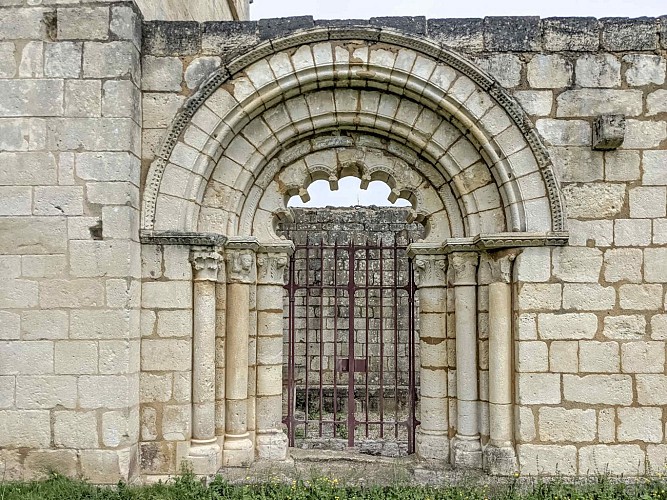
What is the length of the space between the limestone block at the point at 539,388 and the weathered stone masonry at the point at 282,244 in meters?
0.02

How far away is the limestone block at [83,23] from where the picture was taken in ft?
16.1

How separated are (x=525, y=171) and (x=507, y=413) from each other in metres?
2.00

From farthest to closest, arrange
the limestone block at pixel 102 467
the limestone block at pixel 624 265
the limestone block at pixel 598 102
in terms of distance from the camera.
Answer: the limestone block at pixel 598 102 → the limestone block at pixel 624 265 → the limestone block at pixel 102 467

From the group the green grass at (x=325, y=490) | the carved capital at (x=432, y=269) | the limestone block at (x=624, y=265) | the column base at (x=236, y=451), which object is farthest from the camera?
Result: the carved capital at (x=432, y=269)

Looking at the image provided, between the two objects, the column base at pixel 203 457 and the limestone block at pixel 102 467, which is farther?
the column base at pixel 203 457

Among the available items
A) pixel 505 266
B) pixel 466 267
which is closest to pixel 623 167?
pixel 505 266

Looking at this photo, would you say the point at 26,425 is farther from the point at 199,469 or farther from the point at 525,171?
the point at 525,171

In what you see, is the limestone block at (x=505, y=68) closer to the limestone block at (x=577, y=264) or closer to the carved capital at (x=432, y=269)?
the limestone block at (x=577, y=264)

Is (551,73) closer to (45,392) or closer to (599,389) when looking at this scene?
(599,389)

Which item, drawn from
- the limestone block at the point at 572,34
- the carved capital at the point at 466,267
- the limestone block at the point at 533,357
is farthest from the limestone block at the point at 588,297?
the limestone block at the point at 572,34

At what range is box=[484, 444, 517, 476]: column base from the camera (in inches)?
198

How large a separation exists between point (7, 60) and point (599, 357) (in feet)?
17.3

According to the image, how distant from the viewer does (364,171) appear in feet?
18.6

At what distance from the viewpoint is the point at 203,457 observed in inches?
199
